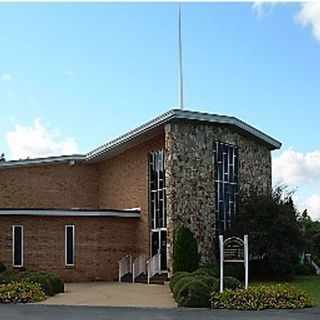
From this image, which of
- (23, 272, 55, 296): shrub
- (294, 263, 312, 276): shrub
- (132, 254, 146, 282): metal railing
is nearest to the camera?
(23, 272, 55, 296): shrub

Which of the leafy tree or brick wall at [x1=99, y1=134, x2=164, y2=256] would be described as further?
brick wall at [x1=99, y1=134, x2=164, y2=256]

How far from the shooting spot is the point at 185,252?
1143 inches

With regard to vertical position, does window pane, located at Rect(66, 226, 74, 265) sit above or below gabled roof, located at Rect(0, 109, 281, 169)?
below

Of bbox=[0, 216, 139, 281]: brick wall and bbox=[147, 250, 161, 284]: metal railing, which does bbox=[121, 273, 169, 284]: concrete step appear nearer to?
bbox=[147, 250, 161, 284]: metal railing

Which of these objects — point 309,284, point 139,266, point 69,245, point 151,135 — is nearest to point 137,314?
point 309,284

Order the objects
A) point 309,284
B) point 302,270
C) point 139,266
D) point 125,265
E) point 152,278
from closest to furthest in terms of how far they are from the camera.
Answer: point 309,284, point 152,278, point 139,266, point 125,265, point 302,270

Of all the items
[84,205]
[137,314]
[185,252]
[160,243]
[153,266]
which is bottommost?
[153,266]

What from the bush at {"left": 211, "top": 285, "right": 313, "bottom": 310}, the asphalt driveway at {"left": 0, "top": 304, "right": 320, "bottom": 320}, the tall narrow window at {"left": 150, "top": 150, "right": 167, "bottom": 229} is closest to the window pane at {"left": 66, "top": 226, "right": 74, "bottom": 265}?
the tall narrow window at {"left": 150, "top": 150, "right": 167, "bottom": 229}

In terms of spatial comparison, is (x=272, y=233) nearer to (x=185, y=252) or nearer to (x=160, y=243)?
(x=185, y=252)

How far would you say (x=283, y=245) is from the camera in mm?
29875

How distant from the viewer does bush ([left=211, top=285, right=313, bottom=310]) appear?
19.0 meters

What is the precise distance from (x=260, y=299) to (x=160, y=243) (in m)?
13.4

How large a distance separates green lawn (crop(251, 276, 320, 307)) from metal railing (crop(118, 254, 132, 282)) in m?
7.51

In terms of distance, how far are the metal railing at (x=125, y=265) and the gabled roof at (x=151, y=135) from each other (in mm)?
5647
